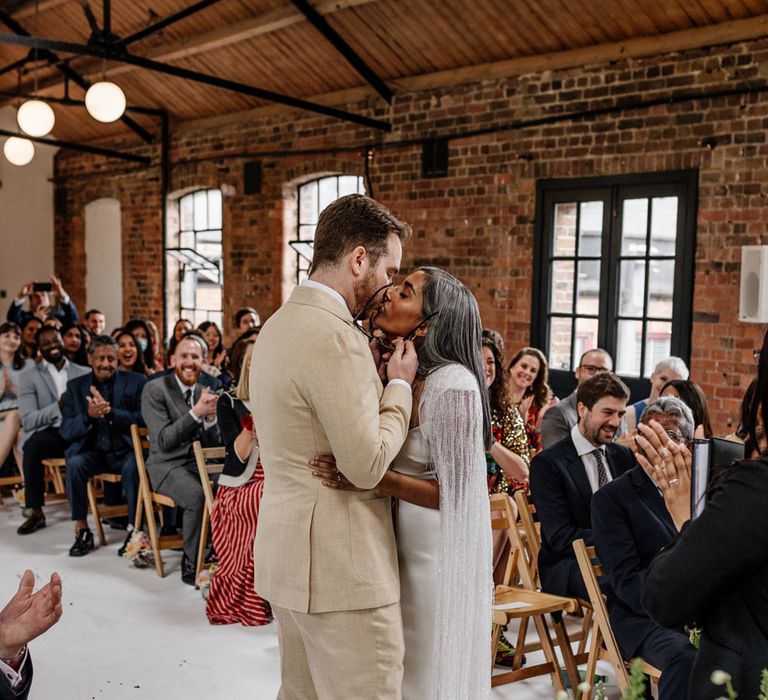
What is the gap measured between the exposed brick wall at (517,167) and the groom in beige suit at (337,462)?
4891 millimetres

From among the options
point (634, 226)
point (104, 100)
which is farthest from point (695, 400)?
point (104, 100)

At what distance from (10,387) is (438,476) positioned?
5.63 metres

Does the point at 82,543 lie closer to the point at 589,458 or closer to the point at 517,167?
the point at 589,458

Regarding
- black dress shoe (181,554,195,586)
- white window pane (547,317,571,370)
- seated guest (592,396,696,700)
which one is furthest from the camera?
white window pane (547,317,571,370)

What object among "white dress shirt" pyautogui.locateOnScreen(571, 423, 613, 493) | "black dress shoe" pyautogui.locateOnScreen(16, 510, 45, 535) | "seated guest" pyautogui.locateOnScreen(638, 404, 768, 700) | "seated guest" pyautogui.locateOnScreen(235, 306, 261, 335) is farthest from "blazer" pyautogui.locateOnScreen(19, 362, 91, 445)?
"seated guest" pyautogui.locateOnScreen(638, 404, 768, 700)

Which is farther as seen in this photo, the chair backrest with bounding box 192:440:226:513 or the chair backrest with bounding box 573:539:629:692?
the chair backrest with bounding box 192:440:226:513

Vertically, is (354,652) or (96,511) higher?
(354,652)

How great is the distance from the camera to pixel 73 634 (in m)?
4.42

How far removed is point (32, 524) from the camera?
6.28 metres

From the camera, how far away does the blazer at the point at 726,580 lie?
4.85 ft

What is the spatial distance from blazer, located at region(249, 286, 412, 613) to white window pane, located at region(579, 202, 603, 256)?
5556 mm

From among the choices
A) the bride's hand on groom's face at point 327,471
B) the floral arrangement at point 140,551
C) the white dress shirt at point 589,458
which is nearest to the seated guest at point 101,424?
the floral arrangement at point 140,551

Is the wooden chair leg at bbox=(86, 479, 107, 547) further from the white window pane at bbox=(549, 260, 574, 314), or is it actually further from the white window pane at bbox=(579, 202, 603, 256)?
the white window pane at bbox=(579, 202, 603, 256)

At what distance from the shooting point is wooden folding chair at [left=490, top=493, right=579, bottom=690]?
344 centimetres
